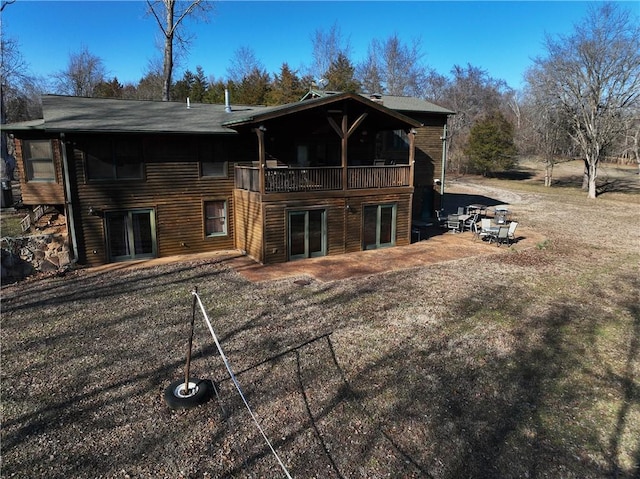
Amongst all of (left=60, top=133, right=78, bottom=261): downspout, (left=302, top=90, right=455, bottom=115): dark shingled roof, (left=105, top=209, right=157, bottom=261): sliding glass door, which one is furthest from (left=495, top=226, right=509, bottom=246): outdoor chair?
(left=60, top=133, right=78, bottom=261): downspout

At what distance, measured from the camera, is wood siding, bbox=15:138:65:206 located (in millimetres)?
12930

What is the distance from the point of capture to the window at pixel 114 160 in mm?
13367

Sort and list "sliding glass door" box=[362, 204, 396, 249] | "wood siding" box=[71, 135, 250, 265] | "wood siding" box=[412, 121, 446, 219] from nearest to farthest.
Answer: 1. "wood siding" box=[71, 135, 250, 265]
2. "sliding glass door" box=[362, 204, 396, 249]
3. "wood siding" box=[412, 121, 446, 219]

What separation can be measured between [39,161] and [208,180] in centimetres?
517

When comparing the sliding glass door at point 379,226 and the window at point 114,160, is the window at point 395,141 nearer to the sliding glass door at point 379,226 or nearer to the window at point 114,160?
the sliding glass door at point 379,226

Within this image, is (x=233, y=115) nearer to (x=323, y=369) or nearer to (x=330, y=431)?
(x=323, y=369)

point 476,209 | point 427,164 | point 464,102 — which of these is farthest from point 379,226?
point 464,102

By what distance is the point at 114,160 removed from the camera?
13664 millimetres

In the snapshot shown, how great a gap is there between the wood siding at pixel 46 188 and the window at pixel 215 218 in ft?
15.0

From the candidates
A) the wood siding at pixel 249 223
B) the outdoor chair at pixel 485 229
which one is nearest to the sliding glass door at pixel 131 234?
the wood siding at pixel 249 223

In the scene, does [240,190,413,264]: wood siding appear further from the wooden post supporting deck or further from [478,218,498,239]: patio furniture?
[478,218,498,239]: patio furniture

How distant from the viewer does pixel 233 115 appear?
17.0 meters

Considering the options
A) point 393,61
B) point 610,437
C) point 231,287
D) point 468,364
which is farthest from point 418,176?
point 393,61

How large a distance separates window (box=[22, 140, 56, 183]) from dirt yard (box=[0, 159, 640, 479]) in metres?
3.32
